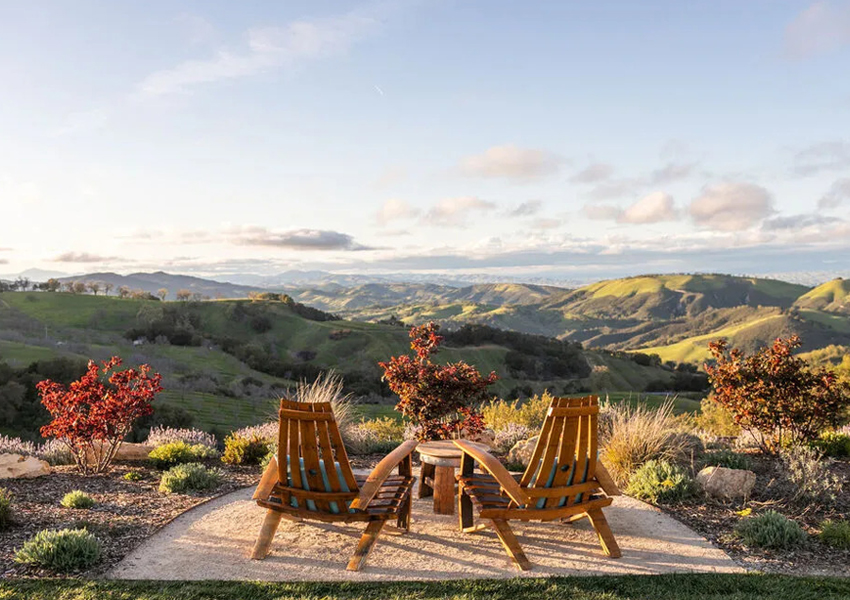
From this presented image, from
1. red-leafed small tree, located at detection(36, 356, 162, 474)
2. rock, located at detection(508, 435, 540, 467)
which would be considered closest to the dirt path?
rock, located at detection(508, 435, 540, 467)

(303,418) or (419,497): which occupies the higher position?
(303,418)

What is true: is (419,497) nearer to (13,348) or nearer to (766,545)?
(766,545)

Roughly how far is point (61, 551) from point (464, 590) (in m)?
3.23

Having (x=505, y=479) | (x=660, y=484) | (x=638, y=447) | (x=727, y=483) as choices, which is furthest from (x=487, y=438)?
(x=505, y=479)

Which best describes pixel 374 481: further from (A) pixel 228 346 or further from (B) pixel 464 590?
(A) pixel 228 346

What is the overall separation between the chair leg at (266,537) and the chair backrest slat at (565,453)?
7.05ft

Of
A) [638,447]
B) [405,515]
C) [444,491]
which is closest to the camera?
[405,515]

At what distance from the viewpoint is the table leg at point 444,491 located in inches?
249

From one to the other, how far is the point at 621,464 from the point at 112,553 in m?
5.96

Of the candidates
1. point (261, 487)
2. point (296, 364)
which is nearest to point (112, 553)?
point (261, 487)

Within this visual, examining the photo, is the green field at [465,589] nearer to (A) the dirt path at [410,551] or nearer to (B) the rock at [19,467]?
(A) the dirt path at [410,551]

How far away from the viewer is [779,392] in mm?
8547

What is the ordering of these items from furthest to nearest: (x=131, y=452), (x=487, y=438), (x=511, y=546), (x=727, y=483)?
(x=487, y=438) < (x=131, y=452) < (x=727, y=483) < (x=511, y=546)

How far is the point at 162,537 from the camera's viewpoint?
552 cm
